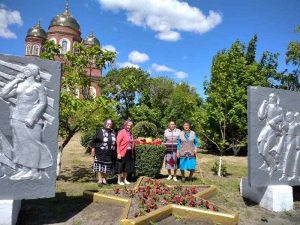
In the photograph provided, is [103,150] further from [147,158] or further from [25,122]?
[25,122]

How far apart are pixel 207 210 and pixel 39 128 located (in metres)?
3.46

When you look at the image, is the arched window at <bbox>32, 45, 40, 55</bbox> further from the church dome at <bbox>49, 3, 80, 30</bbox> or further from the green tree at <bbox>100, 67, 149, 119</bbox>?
the green tree at <bbox>100, 67, 149, 119</bbox>

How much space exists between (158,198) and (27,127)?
3113 millimetres

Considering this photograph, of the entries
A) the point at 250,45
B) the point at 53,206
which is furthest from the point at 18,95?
the point at 250,45

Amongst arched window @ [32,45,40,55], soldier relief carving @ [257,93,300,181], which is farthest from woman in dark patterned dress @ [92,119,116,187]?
arched window @ [32,45,40,55]

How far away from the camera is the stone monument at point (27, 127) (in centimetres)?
450

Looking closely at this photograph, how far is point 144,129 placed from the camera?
15.4 metres

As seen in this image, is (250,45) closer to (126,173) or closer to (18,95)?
(126,173)

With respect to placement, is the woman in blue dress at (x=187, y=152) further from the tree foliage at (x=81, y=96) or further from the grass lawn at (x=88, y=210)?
the tree foliage at (x=81, y=96)

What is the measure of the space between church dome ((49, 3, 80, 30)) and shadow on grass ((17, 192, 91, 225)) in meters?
39.9

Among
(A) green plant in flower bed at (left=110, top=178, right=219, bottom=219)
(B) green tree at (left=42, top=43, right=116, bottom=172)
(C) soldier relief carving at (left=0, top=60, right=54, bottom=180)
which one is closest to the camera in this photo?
(C) soldier relief carving at (left=0, top=60, right=54, bottom=180)

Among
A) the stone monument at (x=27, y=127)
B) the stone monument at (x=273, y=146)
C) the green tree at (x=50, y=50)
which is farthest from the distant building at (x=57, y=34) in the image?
the stone monument at (x=27, y=127)

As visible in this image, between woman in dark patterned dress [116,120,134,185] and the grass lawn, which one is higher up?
woman in dark patterned dress [116,120,134,185]

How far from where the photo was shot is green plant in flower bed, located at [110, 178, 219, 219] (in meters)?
5.34
